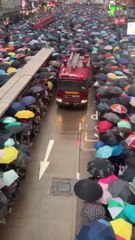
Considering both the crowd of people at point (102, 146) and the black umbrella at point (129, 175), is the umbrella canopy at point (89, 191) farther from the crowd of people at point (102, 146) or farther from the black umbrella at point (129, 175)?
the black umbrella at point (129, 175)

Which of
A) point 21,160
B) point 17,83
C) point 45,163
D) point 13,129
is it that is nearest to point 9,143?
point 21,160

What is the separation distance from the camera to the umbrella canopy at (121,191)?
1178 cm

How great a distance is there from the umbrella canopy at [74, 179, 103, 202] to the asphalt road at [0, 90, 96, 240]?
71.2 inches

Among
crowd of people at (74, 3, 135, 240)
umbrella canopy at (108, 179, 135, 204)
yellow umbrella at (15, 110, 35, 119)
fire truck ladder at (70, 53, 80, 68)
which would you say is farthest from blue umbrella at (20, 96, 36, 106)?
umbrella canopy at (108, 179, 135, 204)

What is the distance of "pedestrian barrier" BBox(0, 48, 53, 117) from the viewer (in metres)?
18.2

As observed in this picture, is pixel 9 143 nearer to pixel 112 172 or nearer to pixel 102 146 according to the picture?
pixel 102 146

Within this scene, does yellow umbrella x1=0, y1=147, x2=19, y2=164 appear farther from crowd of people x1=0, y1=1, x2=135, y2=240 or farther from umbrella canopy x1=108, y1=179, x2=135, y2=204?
umbrella canopy x1=108, y1=179, x2=135, y2=204

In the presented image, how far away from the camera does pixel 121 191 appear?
1183 cm

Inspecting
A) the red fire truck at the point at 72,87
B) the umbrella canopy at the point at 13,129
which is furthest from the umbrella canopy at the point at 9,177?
the red fire truck at the point at 72,87

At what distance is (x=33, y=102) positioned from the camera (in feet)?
65.9

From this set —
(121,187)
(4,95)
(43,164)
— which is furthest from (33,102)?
(121,187)

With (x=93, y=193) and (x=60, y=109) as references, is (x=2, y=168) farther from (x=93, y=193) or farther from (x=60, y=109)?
(x=60, y=109)

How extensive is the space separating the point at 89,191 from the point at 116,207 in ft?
3.40

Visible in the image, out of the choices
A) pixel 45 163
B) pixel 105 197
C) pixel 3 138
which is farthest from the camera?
pixel 45 163
